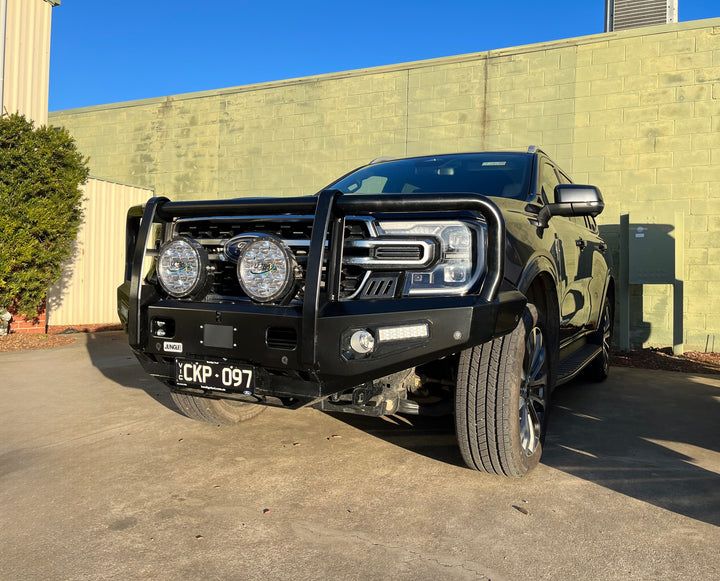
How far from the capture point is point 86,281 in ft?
32.6

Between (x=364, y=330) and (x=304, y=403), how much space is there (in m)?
0.53

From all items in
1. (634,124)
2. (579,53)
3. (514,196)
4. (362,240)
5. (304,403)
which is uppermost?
(579,53)

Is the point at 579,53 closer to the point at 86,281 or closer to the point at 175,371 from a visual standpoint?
the point at 175,371

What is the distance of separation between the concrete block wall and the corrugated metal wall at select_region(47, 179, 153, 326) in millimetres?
1506

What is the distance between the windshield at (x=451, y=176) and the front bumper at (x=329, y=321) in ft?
3.74

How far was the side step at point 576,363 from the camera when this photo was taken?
3.64 meters

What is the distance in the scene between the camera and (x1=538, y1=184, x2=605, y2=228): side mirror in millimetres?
3125

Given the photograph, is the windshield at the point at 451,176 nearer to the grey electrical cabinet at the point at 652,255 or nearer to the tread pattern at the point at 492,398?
the tread pattern at the point at 492,398

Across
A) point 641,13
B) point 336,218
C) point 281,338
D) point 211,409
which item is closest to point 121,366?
point 211,409

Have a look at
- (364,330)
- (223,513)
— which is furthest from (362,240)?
(223,513)

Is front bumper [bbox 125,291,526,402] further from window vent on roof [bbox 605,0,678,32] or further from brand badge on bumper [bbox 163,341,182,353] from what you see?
window vent on roof [bbox 605,0,678,32]

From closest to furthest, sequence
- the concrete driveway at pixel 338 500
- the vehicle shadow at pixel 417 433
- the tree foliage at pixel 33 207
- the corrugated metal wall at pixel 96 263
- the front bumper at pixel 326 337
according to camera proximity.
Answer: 1. the concrete driveway at pixel 338 500
2. the front bumper at pixel 326 337
3. the vehicle shadow at pixel 417 433
4. the tree foliage at pixel 33 207
5. the corrugated metal wall at pixel 96 263

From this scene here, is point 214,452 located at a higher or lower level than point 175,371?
lower

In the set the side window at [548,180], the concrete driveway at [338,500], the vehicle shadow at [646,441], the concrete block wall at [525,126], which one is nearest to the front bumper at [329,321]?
the concrete driveway at [338,500]
